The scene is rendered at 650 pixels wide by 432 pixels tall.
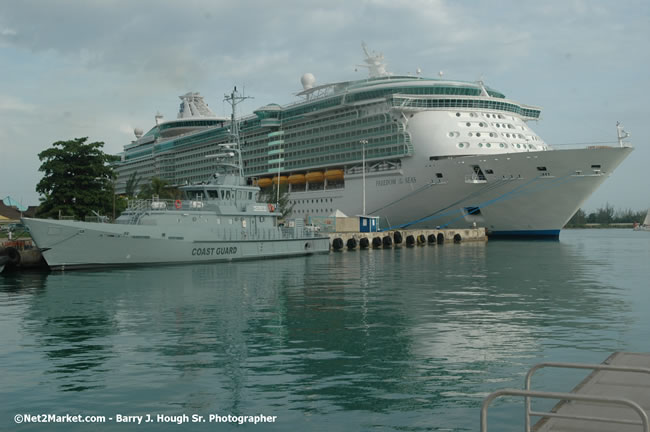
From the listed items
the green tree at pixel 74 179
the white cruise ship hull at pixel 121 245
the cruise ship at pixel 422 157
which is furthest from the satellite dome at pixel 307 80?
the white cruise ship hull at pixel 121 245

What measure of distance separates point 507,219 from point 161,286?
38.5m

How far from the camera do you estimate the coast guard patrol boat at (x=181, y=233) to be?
3088 centimetres

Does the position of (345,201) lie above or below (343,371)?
above

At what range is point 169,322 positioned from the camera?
15.9m

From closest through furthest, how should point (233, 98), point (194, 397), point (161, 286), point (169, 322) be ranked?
point (194, 397)
point (169, 322)
point (161, 286)
point (233, 98)

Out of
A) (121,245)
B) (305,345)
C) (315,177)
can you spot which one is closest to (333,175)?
(315,177)

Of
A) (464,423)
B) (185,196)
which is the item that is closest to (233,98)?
(185,196)

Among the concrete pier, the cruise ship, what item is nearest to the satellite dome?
the cruise ship

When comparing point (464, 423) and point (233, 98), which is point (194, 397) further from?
point (233, 98)

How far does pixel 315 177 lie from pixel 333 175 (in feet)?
9.79

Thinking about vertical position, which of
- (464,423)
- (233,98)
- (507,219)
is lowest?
(464,423)

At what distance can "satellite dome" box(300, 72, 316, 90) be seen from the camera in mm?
75188

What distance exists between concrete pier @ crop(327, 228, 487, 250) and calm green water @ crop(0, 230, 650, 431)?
2638 centimetres

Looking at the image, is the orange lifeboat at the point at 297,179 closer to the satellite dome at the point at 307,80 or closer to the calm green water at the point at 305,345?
the satellite dome at the point at 307,80
